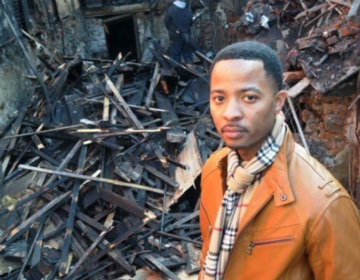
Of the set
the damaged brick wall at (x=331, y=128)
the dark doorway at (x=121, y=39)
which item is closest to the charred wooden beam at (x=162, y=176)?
the damaged brick wall at (x=331, y=128)

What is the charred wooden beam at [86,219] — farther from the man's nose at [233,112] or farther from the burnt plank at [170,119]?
the man's nose at [233,112]

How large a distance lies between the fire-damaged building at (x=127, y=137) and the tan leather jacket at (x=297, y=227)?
300 centimetres

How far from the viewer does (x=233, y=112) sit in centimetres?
147

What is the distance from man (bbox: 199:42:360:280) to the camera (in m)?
1.42

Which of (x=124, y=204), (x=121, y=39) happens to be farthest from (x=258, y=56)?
(x=121, y=39)

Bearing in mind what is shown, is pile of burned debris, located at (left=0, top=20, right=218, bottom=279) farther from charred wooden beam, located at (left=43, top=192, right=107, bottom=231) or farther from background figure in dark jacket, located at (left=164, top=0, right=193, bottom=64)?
background figure in dark jacket, located at (left=164, top=0, right=193, bottom=64)

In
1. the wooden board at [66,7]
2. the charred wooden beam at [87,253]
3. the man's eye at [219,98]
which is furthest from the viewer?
the wooden board at [66,7]

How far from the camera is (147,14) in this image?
11.5 meters

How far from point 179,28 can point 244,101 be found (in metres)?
8.27

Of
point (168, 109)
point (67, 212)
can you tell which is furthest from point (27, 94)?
point (67, 212)

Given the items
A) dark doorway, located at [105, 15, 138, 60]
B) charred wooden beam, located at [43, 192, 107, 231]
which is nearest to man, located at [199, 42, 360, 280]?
charred wooden beam, located at [43, 192, 107, 231]

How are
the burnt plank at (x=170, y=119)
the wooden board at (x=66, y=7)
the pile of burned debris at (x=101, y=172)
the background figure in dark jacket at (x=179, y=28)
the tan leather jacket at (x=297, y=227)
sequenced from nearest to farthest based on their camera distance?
the tan leather jacket at (x=297, y=227) < the pile of burned debris at (x=101, y=172) < the burnt plank at (x=170, y=119) < the background figure in dark jacket at (x=179, y=28) < the wooden board at (x=66, y=7)

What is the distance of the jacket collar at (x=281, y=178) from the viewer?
4.75ft

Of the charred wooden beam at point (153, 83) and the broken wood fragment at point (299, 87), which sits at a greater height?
the broken wood fragment at point (299, 87)
